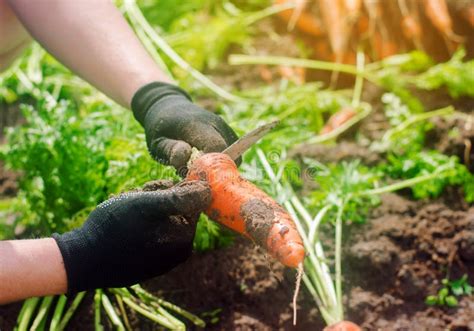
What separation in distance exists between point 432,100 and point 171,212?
184cm

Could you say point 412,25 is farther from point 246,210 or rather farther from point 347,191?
point 246,210

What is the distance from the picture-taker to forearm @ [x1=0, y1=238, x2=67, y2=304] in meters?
1.41

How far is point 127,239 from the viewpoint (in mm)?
1466

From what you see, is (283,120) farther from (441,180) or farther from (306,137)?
(441,180)

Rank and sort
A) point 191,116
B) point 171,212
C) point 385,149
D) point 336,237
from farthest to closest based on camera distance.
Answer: point 385,149
point 336,237
point 191,116
point 171,212

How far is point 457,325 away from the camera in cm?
184

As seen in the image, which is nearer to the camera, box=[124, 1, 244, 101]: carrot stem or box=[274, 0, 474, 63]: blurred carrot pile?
box=[124, 1, 244, 101]: carrot stem

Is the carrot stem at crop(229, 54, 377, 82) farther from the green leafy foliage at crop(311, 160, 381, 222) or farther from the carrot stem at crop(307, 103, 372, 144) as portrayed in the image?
the green leafy foliage at crop(311, 160, 381, 222)

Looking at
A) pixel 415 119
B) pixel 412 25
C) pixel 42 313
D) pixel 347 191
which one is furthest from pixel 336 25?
pixel 42 313

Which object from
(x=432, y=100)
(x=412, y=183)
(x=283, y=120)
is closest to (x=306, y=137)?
(x=283, y=120)

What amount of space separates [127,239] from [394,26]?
218cm

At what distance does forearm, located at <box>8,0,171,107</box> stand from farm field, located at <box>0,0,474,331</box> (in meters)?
0.21

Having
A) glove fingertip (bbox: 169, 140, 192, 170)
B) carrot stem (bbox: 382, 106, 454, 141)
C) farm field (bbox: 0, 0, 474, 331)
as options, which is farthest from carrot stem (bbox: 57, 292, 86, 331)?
carrot stem (bbox: 382, 106, 454, 141)

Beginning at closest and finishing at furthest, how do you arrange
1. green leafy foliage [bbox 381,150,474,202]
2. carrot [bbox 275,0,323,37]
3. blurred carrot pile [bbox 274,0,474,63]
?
green leafy foliage [bbox 381,150,474,202]
blurred carrot pile [bbox 274,0,474,63]
carrot [bbox 275,0,323,37]
